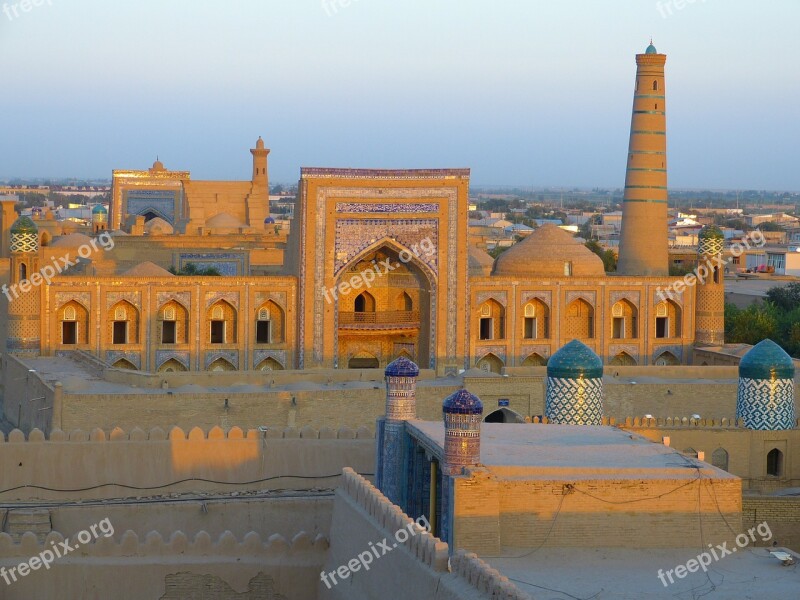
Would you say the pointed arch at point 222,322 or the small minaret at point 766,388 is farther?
the pointed arch at point 222,322

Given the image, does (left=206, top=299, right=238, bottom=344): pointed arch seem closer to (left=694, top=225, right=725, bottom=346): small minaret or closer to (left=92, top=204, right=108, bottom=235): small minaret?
(left=694, top=225, right=725, bottom=346): small minaret

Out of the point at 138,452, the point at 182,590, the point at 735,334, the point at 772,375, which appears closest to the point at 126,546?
the point at 182,590

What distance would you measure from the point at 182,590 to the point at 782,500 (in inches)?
274

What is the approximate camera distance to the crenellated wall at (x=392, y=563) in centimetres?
1177

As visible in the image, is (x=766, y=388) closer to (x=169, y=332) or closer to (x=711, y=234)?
(x=711, y=234)

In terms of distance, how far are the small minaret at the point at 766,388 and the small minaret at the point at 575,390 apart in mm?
3238

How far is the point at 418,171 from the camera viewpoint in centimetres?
3397

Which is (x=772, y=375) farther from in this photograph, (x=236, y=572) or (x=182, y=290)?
(x=182, y=290)

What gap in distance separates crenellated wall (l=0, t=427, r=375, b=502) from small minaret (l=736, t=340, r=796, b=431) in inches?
215

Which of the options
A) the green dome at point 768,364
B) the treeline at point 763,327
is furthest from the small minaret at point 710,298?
the green dome at point 768,364

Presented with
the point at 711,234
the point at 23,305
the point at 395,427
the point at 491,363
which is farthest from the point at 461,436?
the point at 711,234

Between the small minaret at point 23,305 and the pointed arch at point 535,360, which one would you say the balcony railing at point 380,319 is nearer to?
the pointed arch at point 535,360

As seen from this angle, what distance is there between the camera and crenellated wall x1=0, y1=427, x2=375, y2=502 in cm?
2008

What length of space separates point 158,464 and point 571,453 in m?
6.44
